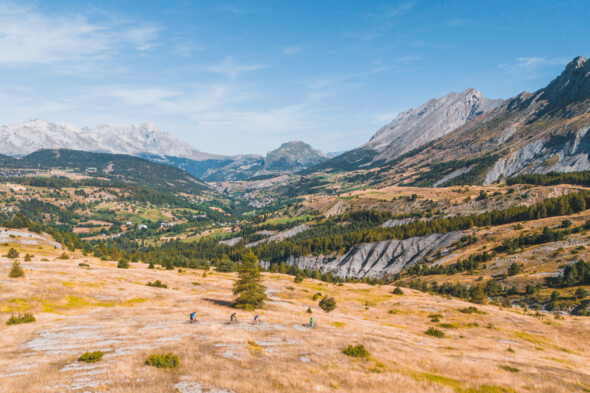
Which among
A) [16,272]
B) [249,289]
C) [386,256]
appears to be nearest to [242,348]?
[249,289]

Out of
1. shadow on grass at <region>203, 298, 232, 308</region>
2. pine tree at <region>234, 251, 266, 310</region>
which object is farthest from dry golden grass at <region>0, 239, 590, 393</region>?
pine tree at <region>234, 251, 266, 310</region>

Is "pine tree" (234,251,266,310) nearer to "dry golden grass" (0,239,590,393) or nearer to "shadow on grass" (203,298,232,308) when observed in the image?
A: "shadow on grass" (203,298,232,308)

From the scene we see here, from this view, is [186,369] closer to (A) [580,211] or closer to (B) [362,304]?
(B) [362,304]

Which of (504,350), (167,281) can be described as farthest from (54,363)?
(167,281)

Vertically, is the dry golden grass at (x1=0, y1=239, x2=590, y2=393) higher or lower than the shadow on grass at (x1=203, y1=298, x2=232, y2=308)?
higher

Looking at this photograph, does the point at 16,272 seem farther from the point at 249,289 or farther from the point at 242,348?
the point at 242,348

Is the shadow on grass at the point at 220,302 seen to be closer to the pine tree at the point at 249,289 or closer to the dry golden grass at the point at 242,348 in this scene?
the dry golden grass at the point at 242,348
